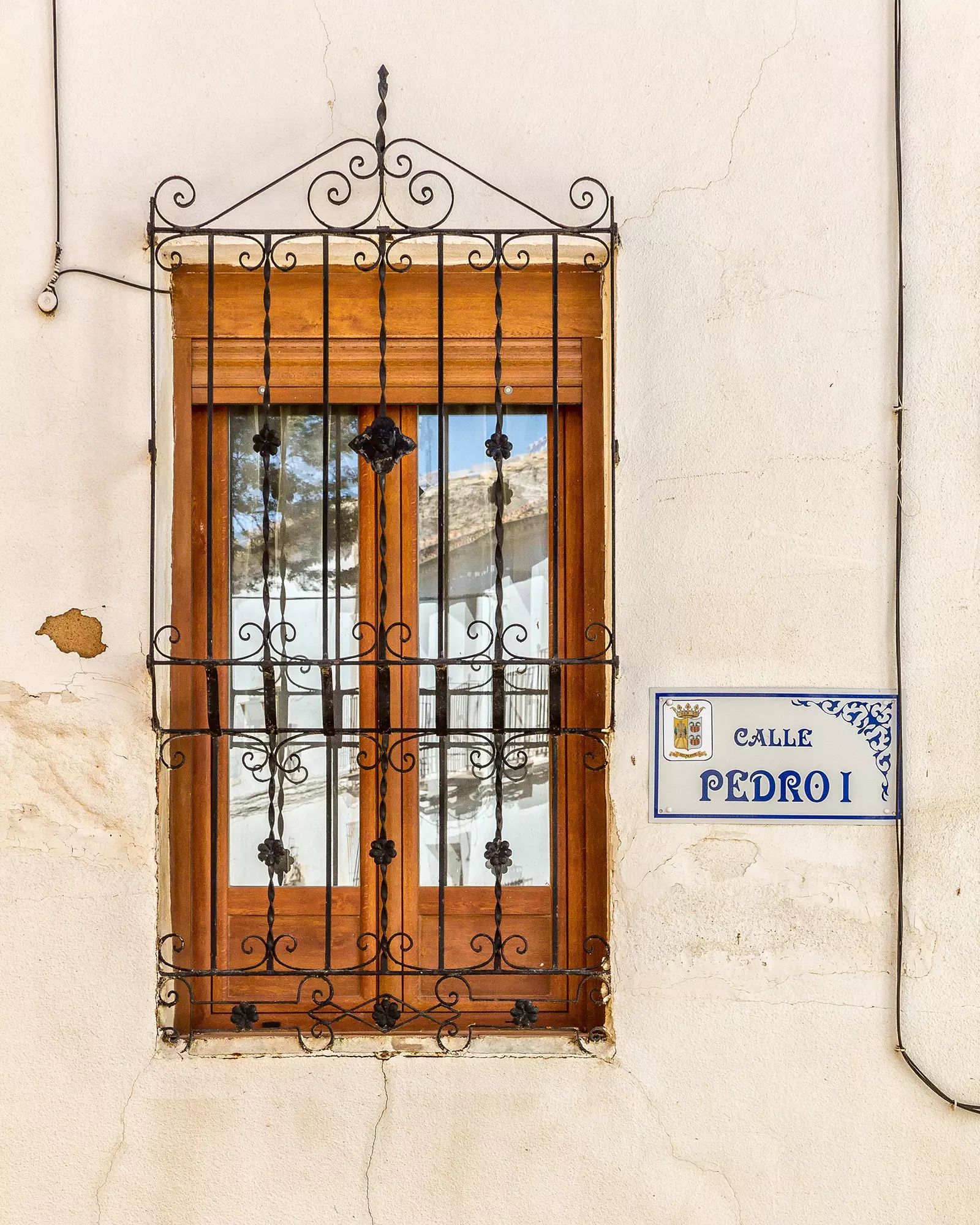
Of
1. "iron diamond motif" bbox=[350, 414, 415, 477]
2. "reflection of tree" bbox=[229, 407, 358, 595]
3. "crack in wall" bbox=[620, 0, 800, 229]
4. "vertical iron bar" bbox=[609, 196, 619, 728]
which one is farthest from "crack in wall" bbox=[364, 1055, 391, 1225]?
"crack in wall" bbox=[620, 0, 800, 229]

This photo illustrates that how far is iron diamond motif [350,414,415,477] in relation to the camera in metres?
1.94

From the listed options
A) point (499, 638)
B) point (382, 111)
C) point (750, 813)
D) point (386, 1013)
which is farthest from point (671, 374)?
point (386, 1013)

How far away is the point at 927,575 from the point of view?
1.98 meters

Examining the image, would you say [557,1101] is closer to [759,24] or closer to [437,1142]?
[437,1142]

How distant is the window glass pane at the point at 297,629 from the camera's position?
6.79ft

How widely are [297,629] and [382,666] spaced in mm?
295

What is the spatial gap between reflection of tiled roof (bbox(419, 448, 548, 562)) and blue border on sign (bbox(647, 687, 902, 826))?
535 millimetres

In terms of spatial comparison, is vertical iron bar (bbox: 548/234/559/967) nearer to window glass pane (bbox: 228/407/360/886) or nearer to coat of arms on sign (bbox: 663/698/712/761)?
coat of arms on sign (bbox: 663/698/712/761)

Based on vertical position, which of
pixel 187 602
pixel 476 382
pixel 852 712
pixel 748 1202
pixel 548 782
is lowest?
pixel 748 1202

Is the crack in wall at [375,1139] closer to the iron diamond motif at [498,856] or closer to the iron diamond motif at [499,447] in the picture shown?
the iron diamond motif at [498,856]

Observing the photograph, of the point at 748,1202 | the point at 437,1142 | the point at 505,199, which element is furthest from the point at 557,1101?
the point at 505,199

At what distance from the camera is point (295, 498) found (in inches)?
83.4

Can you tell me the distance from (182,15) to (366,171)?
0.55 metres

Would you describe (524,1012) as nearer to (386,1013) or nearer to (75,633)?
(386,1013)
